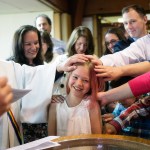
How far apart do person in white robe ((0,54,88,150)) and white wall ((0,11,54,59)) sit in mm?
4640

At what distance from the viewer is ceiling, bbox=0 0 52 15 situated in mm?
5211

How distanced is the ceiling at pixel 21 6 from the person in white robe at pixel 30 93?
3.53 m

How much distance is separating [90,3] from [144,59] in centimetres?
502

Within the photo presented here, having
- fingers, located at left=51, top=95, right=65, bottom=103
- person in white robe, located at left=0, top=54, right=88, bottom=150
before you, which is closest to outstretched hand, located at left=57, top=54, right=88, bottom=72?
person in white robe, located at left=0, top=54, right=88, bottom=150

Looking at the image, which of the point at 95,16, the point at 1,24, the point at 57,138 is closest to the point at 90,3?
the point at 95,16

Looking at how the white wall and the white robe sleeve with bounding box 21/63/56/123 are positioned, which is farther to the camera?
the white wall

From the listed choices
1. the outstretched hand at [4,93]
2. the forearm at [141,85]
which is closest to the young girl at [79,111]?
the forearm at [141,85]

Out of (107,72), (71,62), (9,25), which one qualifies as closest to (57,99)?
(71,62)

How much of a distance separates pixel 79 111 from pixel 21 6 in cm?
443

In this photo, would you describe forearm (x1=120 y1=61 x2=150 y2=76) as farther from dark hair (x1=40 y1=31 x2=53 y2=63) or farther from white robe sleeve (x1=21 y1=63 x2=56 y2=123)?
dark hair (x1=40 y1=31 x2=53 y2=63)

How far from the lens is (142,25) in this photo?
9.34 ft

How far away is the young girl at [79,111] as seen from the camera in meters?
1.59

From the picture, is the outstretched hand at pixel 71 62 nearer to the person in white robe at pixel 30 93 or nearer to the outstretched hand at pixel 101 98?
the person in white robe at pixel 30 93

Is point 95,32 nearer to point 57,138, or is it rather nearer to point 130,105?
point 130,105
